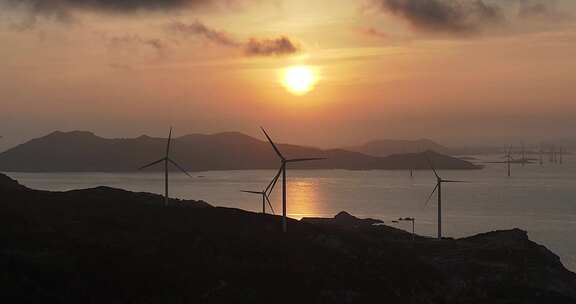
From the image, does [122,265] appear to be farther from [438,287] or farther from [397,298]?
[438,287]

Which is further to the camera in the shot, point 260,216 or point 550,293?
point 260,216

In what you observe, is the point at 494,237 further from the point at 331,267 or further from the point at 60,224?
the point at 60,224

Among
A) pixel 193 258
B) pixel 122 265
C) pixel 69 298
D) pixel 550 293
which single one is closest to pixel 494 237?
pixel 550 293

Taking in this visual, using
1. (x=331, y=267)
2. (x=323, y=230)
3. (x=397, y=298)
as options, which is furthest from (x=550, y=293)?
(x=323, y=230)

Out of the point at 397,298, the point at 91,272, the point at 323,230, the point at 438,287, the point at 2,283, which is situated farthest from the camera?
the point at 323,230

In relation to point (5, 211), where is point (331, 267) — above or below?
below

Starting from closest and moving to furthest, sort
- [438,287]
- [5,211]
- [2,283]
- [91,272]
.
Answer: [2,283] < [91,272] < [438,287] < [5,211]
